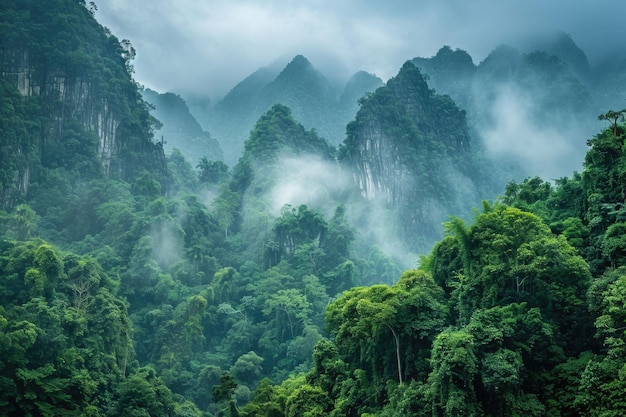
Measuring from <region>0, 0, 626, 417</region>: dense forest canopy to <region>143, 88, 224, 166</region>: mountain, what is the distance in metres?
0.42

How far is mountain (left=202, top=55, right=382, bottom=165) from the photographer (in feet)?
317

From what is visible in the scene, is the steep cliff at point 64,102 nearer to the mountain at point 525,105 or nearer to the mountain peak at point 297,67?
the mountain at point 525,105

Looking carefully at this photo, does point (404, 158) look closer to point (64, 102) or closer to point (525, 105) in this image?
point (525, 105)

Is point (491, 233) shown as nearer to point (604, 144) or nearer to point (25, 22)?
point (604, 144)

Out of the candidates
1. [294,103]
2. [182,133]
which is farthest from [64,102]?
[294,103]

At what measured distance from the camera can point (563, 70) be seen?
87.3 metres

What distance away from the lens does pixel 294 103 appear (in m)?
95.4

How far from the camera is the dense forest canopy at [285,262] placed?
18.8 meters

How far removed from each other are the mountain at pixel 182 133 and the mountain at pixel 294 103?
698 cm

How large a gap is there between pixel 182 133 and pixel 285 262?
47348 mm

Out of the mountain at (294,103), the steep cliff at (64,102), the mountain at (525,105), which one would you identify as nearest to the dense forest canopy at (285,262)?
the steep cliff at (64,102)

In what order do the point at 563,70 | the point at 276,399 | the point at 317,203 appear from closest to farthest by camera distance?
the point at 276,399
the point at 317,203
the point at 563,70

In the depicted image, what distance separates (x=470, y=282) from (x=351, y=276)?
2671 centimetres

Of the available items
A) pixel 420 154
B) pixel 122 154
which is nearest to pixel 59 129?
pixel 122 154
